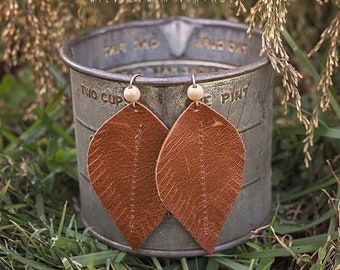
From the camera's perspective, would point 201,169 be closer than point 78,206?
Yes

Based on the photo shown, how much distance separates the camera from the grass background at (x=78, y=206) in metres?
1.29

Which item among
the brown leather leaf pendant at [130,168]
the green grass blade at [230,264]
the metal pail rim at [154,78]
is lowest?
the green grass blade at [230,264]

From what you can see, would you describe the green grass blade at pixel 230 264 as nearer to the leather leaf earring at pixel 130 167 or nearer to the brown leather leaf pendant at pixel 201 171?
the brown leather leaf pendant at pixel 201 171

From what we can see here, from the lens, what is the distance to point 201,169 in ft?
4.04

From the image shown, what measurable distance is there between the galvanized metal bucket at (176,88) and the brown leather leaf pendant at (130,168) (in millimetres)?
32

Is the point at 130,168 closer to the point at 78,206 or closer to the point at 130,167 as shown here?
the point at 130,167

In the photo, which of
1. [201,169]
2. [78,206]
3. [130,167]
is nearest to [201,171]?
[201,169]

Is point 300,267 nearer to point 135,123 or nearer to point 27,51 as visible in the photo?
point 135,123

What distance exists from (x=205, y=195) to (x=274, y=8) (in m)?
0.39

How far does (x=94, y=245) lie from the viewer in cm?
138

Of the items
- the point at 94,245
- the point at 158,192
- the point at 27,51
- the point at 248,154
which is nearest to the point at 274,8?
the point at 248,154

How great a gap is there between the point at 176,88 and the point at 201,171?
169mm

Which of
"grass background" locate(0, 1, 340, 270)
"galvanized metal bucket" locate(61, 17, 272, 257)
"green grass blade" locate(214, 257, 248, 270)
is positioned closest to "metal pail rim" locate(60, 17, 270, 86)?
"galvanized metal bucket" locate(61, 17, 272, 257)

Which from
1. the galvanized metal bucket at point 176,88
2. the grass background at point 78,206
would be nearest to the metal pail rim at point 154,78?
the galvanized metal bucket at point 176,88
